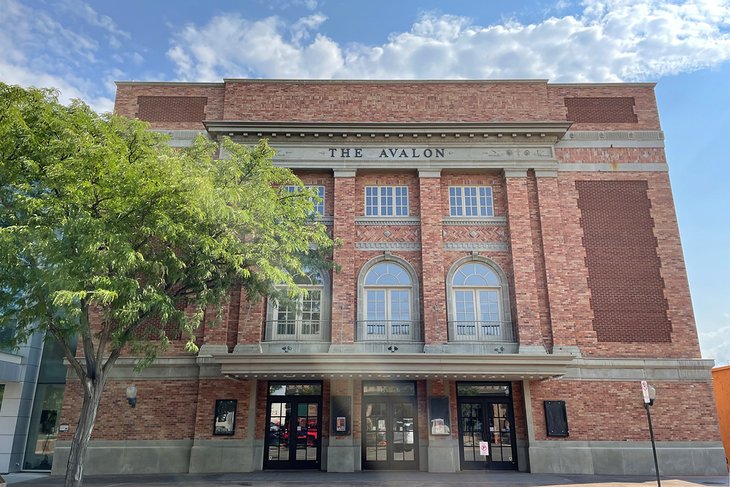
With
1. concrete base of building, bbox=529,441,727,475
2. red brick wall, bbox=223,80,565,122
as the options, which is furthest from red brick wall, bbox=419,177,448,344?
concrete base of building, bbox=529,441,727,475

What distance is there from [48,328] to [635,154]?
65.0 ft

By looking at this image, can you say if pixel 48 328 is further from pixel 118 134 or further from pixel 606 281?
pixel 606 281

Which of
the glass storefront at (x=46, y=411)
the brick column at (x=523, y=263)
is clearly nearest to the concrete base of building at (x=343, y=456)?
the brick column at (x=523, y=263)

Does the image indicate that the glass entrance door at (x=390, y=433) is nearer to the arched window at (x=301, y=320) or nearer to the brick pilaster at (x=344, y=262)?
the brick pilaster at (x=344, y=262)

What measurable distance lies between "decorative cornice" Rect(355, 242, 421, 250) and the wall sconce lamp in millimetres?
8763

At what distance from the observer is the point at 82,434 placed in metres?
12.0

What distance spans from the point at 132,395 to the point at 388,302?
29.4ft

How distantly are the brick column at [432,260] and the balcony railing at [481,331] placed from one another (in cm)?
47

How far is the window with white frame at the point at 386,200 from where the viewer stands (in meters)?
19.1

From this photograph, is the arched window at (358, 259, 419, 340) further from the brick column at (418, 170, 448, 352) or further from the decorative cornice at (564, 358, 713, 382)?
the decorative cornice at (564, 358, 713, 382)

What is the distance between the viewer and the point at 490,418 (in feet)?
55.5

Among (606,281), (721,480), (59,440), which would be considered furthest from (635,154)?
(59,440)

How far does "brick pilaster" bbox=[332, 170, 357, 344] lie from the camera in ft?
57.2

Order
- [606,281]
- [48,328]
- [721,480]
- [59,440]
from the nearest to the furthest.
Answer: [48,328], [721,480], [59,440], [606,281]
